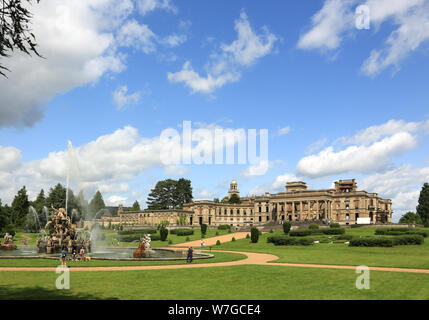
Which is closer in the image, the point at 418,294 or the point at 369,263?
the point at 418,294

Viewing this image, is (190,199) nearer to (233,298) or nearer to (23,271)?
(23,271)

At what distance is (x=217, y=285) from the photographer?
20719 mm

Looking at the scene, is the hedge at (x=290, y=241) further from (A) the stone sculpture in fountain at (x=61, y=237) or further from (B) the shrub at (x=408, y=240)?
(A) the stone sculpture in fountain at (x=61, y=237)

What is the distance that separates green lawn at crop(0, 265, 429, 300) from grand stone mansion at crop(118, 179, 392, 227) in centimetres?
8589

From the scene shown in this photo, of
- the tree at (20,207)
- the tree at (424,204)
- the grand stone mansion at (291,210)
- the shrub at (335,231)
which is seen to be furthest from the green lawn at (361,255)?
the tree at (20,207)

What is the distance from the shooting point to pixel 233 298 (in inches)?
677

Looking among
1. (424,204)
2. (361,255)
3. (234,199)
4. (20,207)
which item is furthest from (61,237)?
(234,199)

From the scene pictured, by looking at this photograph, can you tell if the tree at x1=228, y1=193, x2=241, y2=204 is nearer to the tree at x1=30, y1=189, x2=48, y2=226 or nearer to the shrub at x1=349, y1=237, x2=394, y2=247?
the tree at x1=30, y1=189, x2=48, y2=226

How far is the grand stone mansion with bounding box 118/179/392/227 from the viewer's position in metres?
116

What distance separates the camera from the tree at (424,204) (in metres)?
98.0

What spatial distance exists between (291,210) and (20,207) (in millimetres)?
81663

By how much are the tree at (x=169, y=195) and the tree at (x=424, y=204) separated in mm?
77991
